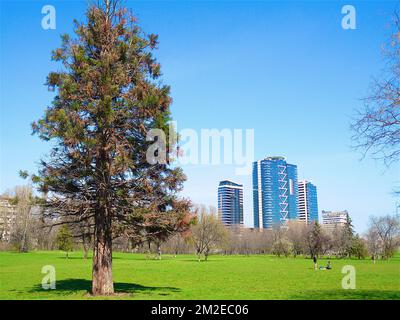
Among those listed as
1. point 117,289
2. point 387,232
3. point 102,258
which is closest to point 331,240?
point 387,232

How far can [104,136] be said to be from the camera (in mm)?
19109

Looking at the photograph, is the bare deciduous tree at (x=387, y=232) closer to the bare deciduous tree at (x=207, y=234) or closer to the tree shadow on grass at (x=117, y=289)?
the bare deciduous tree at (x=207, y=234)

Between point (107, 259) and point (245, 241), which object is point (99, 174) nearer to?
point (107, 259)

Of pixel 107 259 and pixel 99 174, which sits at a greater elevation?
pixel 99 174

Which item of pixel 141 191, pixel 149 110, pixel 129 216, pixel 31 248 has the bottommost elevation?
pixel 31 248

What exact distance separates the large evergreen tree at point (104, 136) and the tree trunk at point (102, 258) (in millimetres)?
32

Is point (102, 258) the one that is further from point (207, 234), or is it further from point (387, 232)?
point (387, 232)

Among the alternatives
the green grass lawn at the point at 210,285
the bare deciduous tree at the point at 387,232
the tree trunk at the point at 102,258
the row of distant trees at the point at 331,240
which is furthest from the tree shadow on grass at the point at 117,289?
the bare deciduous tree at the point at 387,232

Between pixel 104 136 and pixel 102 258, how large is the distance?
595 cm

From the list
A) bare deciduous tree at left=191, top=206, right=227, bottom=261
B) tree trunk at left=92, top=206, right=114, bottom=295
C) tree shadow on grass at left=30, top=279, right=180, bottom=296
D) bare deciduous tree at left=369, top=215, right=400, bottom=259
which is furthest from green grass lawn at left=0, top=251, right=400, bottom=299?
bare deciduous tree at left=369, top=215, right=400, bottom=259

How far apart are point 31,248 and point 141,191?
334ft
